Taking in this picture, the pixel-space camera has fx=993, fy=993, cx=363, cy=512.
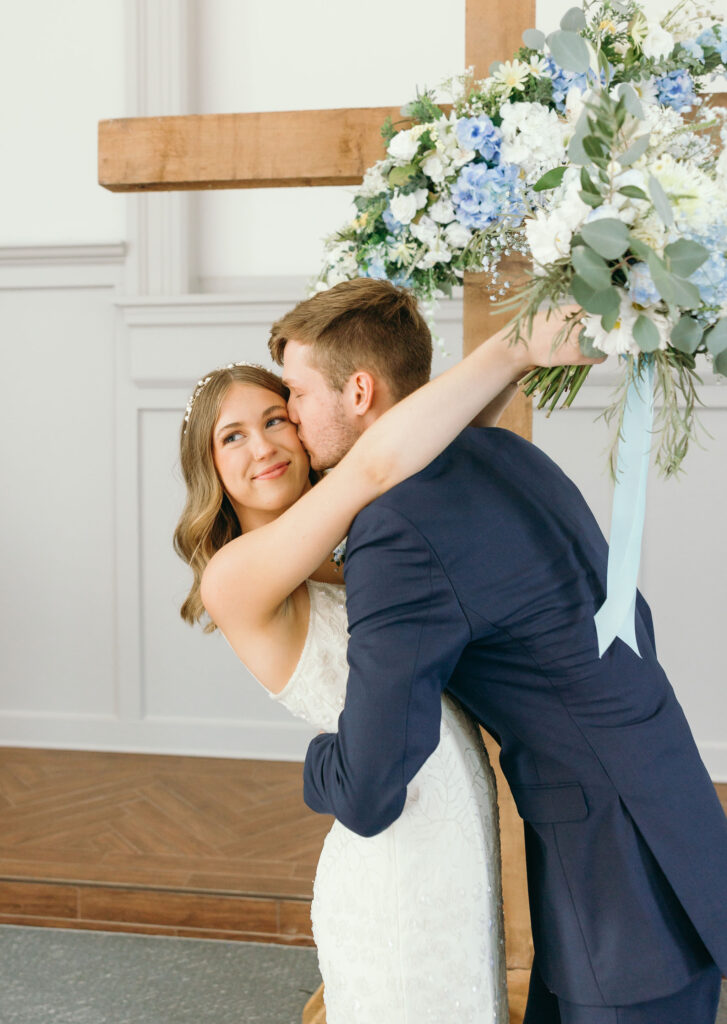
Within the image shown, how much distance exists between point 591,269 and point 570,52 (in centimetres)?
38

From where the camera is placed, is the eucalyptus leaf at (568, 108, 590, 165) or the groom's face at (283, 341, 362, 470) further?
the groom's face at (283, 341, 362, 470)

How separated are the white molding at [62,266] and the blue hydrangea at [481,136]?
9.79 feet

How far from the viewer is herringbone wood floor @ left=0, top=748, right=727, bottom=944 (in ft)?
10.5

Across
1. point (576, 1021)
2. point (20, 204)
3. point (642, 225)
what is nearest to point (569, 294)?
point (642, 225)

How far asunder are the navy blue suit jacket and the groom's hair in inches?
7.4

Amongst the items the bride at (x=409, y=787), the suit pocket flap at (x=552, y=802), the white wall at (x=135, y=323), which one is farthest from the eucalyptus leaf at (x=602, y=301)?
the white wall at (x=135, y=323)

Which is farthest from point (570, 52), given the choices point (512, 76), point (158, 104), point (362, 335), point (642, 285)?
point (158, 104)

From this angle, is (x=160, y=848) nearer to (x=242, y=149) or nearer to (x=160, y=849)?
(x=160, y=849)

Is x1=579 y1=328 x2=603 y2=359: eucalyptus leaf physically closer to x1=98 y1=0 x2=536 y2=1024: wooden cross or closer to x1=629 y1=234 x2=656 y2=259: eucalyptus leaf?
x1=629 y1=234 x2=656 y2=259: eucalyptus leaf

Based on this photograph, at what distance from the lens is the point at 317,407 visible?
1.67m

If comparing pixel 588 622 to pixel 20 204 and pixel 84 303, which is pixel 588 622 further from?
pixel 20 204

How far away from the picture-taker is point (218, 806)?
13.0ft

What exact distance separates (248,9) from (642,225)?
13.3ft

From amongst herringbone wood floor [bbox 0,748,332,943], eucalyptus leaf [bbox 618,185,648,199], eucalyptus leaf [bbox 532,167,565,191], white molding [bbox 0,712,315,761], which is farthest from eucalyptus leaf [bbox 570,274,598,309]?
white molding [bbox 0,712,315,761]
